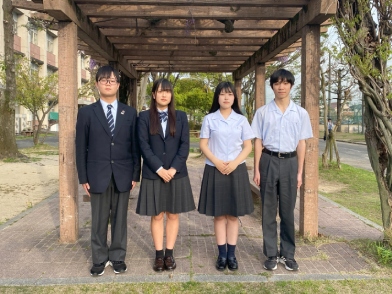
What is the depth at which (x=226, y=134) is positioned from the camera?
3375 millimetres

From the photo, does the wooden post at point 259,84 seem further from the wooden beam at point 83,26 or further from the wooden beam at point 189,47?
the wooden beam at point 83,26

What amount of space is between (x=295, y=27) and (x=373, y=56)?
125 centimetres

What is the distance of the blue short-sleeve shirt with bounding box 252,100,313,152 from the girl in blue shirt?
0.70 ft

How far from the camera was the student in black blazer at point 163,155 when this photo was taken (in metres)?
3.28

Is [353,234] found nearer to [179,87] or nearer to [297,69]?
[297,69]

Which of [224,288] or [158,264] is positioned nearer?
[224,288]

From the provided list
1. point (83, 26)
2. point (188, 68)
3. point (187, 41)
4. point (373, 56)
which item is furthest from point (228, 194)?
point (188, 68)

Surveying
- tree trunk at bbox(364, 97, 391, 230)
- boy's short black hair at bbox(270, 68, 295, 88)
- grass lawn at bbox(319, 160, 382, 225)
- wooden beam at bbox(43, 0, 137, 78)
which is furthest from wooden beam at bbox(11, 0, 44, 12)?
grass lawn at bbox(319, 160, 382, 225)

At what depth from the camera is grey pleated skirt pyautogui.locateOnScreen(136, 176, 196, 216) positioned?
334cm

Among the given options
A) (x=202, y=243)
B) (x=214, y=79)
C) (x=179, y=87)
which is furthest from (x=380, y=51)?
(x=179, y=87)

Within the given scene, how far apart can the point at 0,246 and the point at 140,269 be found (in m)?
1.85

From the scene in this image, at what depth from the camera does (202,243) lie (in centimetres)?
430

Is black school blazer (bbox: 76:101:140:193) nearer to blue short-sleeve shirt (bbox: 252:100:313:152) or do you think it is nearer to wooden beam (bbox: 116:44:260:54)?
blue short-sleeve shirt (bbox: 252:100:313:152)

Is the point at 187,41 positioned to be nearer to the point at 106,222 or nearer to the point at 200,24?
the point at 200,24
